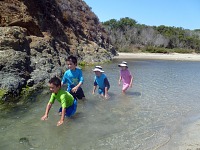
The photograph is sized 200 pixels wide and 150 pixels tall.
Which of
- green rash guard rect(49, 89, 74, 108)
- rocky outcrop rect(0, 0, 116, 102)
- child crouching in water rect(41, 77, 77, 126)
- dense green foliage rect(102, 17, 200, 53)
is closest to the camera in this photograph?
child crouching in water rect(41, 77, 77, 126)

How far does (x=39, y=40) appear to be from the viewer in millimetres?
16359

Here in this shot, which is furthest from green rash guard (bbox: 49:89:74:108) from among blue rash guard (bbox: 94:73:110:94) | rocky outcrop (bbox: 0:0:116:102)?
blue rash guard (bbox: 94:73:110:94)

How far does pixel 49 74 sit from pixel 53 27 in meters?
13.0

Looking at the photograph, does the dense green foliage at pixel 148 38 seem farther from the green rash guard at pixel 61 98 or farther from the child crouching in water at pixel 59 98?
the green rash guard at pixel 61 98

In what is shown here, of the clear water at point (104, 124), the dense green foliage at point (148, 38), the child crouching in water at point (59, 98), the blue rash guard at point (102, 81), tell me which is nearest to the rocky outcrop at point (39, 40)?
the clear water at point (104, 124)

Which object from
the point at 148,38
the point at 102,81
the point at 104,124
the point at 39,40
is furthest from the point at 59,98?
the point at 148,38

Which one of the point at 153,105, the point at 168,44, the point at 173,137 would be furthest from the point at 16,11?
the point at 168,44

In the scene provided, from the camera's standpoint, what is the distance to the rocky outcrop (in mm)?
10805

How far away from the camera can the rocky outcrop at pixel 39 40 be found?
10805 mm

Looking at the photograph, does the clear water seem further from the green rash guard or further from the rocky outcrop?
the rocky outcrop

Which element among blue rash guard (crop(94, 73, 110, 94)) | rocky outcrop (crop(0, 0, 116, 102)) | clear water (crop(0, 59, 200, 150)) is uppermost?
rocky outcrop (crop(0, 0, 116, 102))

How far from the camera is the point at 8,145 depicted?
5.64 meters

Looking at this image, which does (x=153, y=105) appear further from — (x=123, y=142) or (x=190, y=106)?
(x=123, y=142)

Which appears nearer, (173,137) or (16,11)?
(173,137)
